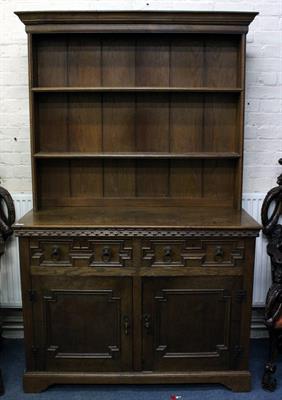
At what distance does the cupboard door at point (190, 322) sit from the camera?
223 centimetres

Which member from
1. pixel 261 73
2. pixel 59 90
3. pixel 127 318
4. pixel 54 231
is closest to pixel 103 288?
pixel 127 318

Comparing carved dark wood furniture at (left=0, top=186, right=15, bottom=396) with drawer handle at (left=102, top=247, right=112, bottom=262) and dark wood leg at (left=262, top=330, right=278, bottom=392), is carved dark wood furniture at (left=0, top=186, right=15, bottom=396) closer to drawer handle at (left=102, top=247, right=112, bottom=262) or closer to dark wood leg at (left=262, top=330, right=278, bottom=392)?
drawer handle at (left=102, top=247, right=112, bottom=262)

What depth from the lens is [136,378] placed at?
2.30 meters

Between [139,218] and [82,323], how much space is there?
2.10ft

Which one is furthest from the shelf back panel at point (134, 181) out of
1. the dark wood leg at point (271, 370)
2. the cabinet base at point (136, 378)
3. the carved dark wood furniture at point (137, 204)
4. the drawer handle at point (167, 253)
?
the cabinet base at point (136, 378)

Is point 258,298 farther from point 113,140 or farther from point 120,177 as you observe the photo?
point 113,140

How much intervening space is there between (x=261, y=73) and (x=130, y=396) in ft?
6.72

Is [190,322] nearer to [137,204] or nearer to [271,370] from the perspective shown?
[271,370]

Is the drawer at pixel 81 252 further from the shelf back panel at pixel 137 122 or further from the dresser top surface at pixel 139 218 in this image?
the shelf back panel at pixel 137 122

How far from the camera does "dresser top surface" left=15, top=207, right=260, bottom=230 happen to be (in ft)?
7.12

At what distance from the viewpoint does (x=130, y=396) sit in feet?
7.51

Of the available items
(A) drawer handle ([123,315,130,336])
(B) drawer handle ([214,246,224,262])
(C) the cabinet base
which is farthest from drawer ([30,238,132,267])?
(C) the cabinet base

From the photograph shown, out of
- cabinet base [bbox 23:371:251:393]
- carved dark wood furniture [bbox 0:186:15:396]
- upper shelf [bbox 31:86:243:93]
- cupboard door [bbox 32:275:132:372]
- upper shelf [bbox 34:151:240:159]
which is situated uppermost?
upper shelf [bbox 31:86:243:93]

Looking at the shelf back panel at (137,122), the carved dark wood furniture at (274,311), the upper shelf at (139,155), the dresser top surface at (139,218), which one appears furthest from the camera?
the shelf back panel at (137,122)
